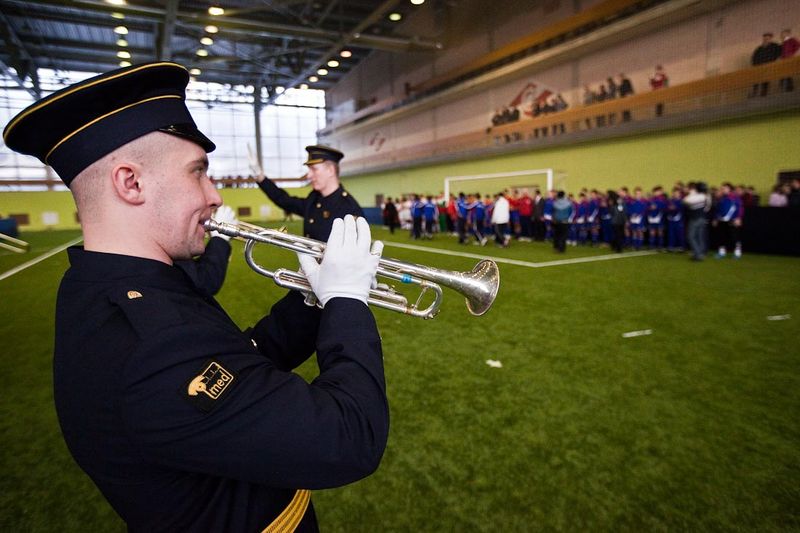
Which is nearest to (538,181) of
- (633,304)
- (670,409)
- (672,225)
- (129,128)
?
(672,225)

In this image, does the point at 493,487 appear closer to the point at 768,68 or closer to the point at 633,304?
the point at 633,304

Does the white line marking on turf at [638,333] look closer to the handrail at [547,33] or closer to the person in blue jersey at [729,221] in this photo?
the person in blue jersey at [729,221]

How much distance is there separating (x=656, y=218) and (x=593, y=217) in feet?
6.85

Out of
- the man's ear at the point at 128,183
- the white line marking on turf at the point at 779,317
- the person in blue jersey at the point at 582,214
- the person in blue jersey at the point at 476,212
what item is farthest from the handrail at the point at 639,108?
the man's ear at the point at 128,183

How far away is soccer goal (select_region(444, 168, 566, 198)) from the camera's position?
59.6 feet

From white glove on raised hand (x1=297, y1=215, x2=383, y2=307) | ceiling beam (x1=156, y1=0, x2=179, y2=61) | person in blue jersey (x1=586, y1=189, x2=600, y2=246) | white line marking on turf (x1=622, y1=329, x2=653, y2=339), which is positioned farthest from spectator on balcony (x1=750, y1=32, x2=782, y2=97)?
ceiling beam (x1=156, y1=0, x2=179, y2=61)

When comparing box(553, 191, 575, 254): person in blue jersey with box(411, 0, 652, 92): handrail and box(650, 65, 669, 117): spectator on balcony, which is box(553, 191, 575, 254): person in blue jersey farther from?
box(411, 0, 652, 92): handrail

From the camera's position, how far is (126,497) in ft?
3.04

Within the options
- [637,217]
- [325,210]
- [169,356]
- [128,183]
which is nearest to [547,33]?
[637,217]

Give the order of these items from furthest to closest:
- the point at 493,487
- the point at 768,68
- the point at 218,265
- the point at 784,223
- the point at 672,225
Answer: the point at 672,225 → the point at 768,68 → the point at 784,223 → the point at 218,265 → the point at 493,487

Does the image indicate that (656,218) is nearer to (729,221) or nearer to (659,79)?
(729,221)

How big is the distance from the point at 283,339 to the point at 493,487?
165 cm

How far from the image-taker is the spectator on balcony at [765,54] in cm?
1147

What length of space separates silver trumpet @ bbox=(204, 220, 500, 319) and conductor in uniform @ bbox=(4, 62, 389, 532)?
1.06ft
